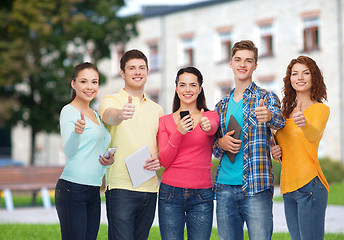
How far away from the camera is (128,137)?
489 cm

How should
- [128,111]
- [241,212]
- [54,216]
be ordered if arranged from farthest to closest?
[54,216], [241,212], [128,111]

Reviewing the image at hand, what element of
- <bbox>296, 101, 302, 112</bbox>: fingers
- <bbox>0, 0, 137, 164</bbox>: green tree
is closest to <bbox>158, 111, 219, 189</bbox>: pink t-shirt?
<bbox>296, 101, 302, 112</bbox>: fingers

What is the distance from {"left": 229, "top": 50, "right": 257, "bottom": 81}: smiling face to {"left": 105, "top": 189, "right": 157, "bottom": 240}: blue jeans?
4.20 feet

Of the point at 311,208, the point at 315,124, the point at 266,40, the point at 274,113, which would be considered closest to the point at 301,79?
the point at 315,124

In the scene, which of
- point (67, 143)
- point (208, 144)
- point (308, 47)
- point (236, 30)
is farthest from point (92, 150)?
point (236, 30)

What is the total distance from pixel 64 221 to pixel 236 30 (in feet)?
83.9

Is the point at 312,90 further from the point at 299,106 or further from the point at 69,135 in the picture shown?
the point at 69,135

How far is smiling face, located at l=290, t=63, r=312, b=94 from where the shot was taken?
16.7 ft

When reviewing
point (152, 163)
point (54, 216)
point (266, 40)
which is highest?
point (266, 40)

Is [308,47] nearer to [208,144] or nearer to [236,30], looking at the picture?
[236,30]

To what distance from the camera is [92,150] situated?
15.7 feet

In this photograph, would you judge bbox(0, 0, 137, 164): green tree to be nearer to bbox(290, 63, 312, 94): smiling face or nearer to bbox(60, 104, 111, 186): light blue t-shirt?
bbox(60, 104, 111, 186): light blue t-shirt

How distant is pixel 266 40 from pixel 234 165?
2434 cm

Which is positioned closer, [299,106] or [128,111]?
[128,111]
